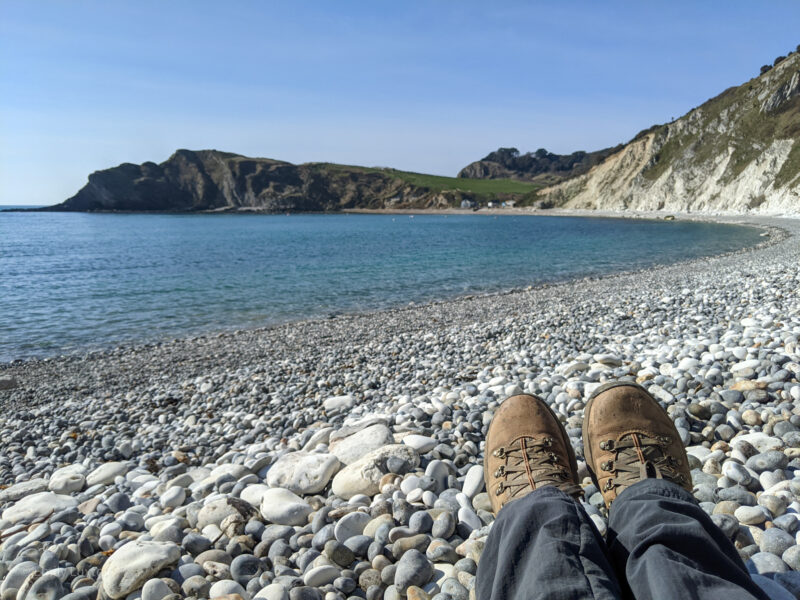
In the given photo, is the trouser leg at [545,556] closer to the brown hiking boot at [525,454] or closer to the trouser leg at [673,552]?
the trouser leg at [673,552]

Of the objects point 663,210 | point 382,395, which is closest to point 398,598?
point 382,395

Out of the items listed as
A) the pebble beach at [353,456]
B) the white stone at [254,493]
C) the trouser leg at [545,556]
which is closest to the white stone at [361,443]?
the pebble beach at [353,456]

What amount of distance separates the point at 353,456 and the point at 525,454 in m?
1.32

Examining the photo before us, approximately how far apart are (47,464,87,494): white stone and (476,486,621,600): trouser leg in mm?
3697

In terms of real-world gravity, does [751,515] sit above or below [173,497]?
above

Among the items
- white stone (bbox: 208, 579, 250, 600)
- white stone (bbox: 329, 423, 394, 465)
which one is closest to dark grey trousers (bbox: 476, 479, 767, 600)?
white stone (bbox: 208, 579, 250, 600)

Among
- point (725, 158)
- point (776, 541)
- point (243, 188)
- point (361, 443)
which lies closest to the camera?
point (776, 541)

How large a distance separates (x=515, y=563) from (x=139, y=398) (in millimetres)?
6669

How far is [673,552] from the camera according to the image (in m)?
1.58

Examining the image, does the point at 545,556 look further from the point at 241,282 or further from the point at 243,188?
the point at 243,188

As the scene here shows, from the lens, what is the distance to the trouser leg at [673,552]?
4.77 ft

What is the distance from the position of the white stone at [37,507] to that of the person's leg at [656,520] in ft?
11.6

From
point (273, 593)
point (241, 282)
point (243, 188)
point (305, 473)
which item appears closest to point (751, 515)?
point (273, 593)

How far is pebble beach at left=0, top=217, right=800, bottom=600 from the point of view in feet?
7.46
